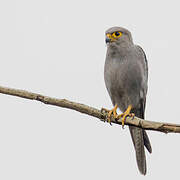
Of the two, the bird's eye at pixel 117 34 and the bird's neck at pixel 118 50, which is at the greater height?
the bird's eye at pixel 117 34

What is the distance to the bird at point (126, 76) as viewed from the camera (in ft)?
19.2

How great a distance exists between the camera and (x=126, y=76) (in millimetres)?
5812

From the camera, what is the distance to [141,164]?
6.30 metres

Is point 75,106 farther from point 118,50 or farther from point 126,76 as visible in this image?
point 118,50

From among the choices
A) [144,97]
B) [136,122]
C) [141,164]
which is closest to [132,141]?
[141,164]

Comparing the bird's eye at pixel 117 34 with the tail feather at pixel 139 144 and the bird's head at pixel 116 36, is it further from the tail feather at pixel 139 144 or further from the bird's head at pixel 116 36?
the tail feather at pixel 139 144

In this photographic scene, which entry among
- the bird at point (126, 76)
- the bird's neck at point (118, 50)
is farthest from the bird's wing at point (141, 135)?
the bird's neck at point (118, 50)

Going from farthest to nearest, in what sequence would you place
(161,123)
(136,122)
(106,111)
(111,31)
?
(111,31), (106,111), (136,122), (161,123)

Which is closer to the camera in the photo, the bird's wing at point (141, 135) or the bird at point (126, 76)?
the bird at point (126, 76)

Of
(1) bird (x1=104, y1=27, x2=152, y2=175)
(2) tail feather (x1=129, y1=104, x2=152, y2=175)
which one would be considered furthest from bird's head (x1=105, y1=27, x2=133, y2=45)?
(2) tail feather (x1=129, y1=104, x2=152, y2=175)

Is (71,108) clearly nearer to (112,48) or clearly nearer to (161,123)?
(161,123)

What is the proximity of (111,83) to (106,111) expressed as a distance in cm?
73

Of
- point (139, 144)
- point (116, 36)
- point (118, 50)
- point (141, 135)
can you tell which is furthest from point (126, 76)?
point (139, 144)

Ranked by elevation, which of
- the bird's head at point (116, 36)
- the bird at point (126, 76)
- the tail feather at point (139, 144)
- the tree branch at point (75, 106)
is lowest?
the tail feather at point (139, 144)
